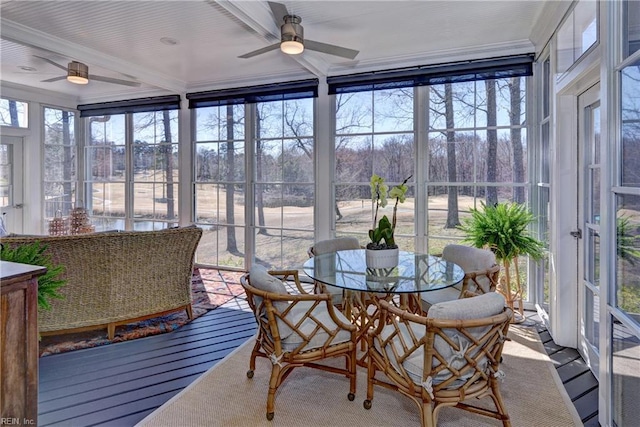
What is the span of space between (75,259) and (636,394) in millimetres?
3518

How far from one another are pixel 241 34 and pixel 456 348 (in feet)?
11.0

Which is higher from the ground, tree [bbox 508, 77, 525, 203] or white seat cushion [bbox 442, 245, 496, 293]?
tree [bbox 508, 77, 525, 203]

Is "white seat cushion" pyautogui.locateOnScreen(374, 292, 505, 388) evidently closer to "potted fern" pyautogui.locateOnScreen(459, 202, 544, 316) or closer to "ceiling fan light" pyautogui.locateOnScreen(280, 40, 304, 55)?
"potted fern" pyautogui.locateOnScreen(459, 202, 544, 316)

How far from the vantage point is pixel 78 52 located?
398 centimetres

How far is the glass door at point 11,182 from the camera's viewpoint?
559 centimetres

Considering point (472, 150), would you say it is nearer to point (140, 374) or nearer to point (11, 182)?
point (140, 374)

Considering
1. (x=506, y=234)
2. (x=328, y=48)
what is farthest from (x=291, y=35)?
(x=506, y=234)

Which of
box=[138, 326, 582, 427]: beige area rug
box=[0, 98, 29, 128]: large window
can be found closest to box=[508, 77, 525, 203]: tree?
box=[138, 326, 582, 427]: beige area rug

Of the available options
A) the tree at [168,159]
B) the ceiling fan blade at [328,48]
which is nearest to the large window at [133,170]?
the tree at [168,159]

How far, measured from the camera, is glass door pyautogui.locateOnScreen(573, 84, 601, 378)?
2502mm

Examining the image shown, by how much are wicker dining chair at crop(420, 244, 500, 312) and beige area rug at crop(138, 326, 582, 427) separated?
62 centimetres

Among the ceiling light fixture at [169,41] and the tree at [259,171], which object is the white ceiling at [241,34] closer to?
the ceiling light fixture at [169,41]

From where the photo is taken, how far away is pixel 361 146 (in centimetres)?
449

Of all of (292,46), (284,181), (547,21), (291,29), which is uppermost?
(547,21)
